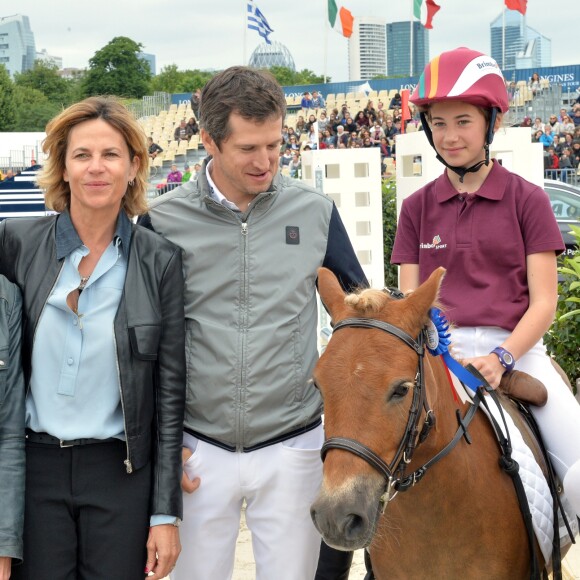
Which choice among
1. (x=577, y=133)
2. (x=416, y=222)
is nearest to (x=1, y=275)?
(x=416, y=222)

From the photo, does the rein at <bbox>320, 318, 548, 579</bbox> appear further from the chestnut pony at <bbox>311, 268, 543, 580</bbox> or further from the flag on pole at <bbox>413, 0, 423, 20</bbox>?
the flag on pole at <bbox>413, 0, 423, 20</bbox>

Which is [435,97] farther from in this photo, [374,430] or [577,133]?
[577,133]

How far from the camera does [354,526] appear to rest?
2193 millimetres

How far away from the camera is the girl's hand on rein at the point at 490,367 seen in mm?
2930

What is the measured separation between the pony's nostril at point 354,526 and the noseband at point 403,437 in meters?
0.13

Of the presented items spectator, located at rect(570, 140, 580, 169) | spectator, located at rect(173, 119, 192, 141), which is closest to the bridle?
spectator, located at rect(570, 140, 580, 169)

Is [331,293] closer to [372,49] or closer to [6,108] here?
[6,108]

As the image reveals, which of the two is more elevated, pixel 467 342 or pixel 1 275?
pixel 1 275

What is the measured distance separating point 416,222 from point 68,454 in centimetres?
171

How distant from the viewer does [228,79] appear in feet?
9.15

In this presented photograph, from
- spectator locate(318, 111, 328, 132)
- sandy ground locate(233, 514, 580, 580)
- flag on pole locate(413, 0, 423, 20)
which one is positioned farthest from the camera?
flag on pole locate(413, 0, 423, 20)

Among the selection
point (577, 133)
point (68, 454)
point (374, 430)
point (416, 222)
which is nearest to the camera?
point (374, 430)

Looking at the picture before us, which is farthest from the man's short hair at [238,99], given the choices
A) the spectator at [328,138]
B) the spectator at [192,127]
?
the spectator at [192,127]

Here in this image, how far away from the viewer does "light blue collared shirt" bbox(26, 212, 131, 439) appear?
8.37 ft
